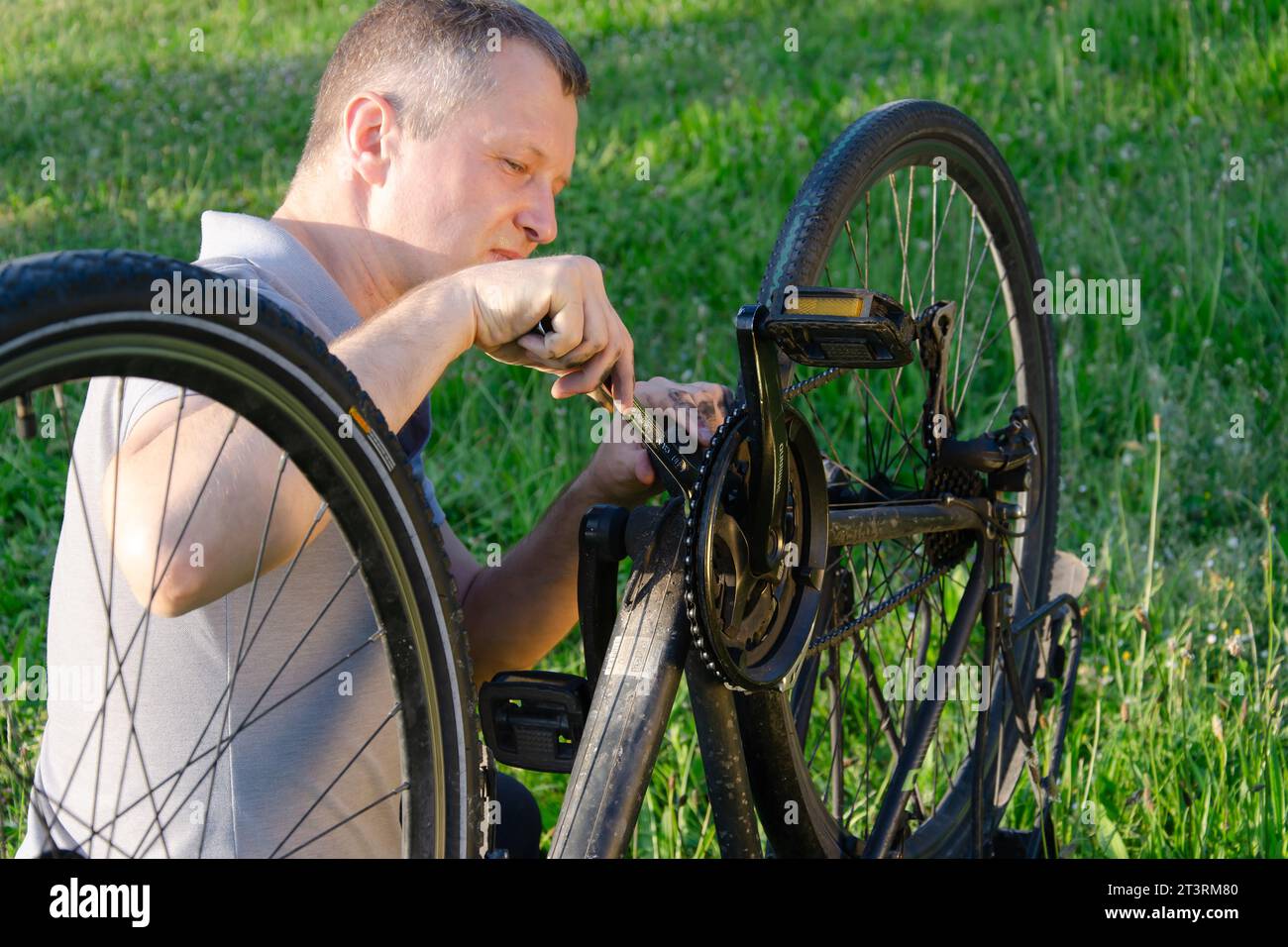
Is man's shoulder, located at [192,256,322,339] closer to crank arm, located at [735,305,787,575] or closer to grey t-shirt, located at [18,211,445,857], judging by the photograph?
grey t-shirt, located at [18,211,445,857]

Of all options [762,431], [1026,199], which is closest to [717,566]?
[762,431]

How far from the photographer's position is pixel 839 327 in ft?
5.44

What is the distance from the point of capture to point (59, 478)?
3.72 meters

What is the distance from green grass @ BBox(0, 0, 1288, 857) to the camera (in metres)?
2.88

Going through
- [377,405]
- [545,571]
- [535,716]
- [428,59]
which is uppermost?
[428,59]

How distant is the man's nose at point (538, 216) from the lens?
2086mm

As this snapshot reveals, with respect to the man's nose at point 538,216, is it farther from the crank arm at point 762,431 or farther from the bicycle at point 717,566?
the crank arm at point 762,431

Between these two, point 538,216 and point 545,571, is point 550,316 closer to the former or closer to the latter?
point 538,216

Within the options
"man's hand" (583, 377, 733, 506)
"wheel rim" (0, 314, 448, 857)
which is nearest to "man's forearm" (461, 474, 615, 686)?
"man's hand" (583, 377, 733, 506)

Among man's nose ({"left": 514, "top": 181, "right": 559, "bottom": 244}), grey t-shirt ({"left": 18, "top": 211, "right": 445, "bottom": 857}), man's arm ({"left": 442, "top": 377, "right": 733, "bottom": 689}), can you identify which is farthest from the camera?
man's nose ({"left": 514, "top": 181, "right": 559, "bottom": 244})

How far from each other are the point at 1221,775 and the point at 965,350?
220 centimetres

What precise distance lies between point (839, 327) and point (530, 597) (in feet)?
2.47
